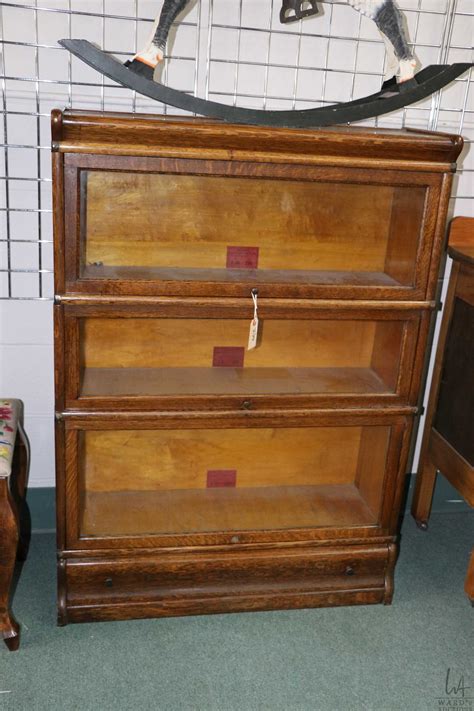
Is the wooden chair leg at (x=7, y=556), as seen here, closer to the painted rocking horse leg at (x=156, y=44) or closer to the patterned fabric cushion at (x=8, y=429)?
the patterned fabric cushion at (x=8, y=429)

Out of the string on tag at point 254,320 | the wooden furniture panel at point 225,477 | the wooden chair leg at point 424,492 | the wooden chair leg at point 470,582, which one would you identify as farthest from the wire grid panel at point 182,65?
the wooden chair leg at point 470,582

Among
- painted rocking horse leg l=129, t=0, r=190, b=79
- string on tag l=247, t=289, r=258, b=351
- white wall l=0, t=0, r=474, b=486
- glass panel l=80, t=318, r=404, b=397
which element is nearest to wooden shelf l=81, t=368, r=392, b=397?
glass panel l=80, t=318, r=404, b=397

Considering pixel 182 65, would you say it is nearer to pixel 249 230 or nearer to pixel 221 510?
pixel 249 230

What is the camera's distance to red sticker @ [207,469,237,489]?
214 centimetres

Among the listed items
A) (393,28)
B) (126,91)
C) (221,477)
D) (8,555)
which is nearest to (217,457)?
(221,477)

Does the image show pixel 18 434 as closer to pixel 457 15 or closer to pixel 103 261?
pixel 103 261

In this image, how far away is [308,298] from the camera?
5.77 ft

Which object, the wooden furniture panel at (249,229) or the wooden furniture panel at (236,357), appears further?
the wooden furniture panel at (236,357)

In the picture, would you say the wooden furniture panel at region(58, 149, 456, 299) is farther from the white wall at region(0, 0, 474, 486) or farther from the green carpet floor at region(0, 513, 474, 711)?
the green carpet floor at region(0, 513, 474, 711)

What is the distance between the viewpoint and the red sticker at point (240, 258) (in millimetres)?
1885

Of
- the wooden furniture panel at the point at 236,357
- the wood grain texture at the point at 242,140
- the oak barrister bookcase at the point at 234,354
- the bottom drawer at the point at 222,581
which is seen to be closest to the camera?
the wood grain texture at the point at 242,140

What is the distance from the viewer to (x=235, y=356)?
6.64 ft

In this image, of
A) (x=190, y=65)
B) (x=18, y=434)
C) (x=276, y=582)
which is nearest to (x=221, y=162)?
(x=190, y=65)

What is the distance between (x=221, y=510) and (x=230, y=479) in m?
0.13
